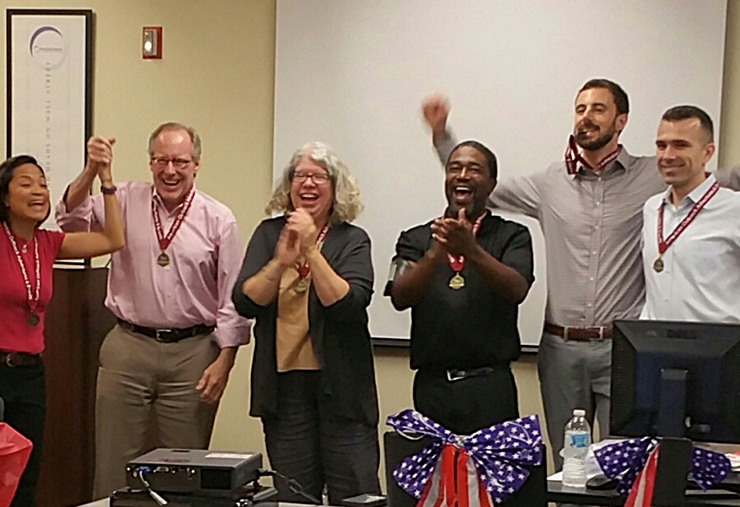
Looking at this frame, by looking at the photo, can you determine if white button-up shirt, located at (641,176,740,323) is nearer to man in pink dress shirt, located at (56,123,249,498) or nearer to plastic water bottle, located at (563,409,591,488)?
plastic water bottle, located at (563,409,591,488)

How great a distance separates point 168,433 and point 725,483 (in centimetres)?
213

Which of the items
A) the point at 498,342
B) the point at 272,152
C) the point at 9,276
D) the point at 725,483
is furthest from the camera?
the point at 272,152

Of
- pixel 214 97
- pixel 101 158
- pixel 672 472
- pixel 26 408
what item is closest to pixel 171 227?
pixel 101 158

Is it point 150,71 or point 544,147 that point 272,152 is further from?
point 544,147

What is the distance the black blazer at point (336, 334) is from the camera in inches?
135

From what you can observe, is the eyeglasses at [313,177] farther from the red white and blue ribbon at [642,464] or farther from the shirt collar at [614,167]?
the red white and blue ribbon at [642,464]

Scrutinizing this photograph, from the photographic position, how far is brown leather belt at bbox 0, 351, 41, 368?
3732mm

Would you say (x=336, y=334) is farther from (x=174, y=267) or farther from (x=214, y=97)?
(x=214, y=97)

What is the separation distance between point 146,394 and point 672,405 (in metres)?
2.15

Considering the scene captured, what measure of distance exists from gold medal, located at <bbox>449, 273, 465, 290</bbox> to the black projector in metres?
1.28

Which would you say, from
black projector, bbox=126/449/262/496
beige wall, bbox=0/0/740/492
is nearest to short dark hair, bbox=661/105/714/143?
beige wall, bbox=0/0/740/492

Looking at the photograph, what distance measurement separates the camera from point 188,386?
3.91 m

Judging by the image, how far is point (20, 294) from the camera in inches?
148

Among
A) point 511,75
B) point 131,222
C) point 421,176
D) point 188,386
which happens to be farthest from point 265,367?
point 511,75
